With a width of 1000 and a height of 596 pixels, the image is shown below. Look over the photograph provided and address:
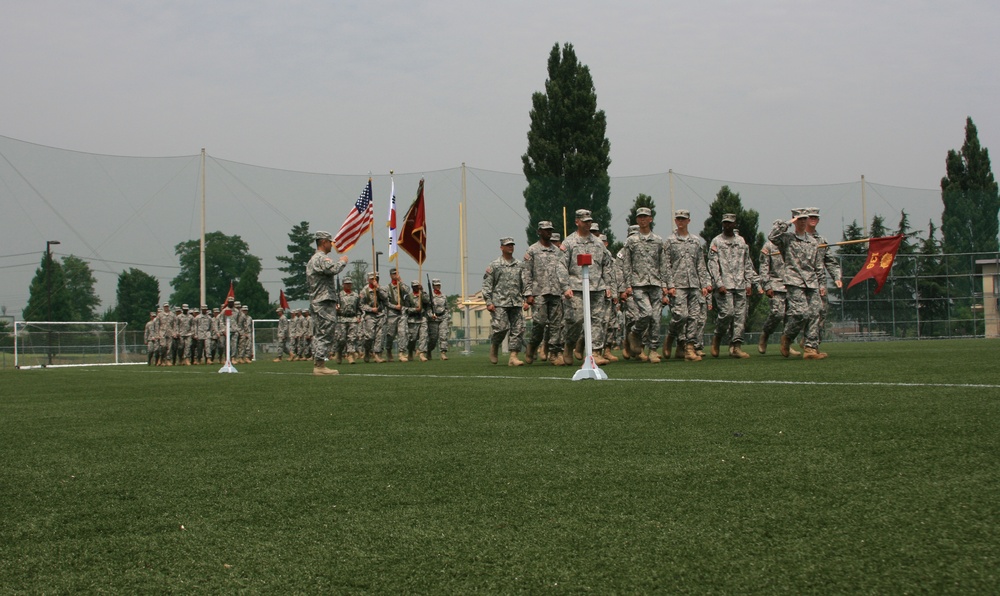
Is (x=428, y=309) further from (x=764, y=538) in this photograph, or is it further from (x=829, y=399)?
(x=764, y=538)

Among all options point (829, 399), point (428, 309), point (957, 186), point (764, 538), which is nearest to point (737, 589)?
point (764, 538)

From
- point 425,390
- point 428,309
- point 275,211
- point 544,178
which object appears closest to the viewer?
point 425,390

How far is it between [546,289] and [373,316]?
Answer: 10473 millimetres

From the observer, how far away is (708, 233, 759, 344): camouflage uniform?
41.8 ft

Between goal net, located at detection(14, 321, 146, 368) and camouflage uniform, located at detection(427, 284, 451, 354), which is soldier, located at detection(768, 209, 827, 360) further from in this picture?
goal net, located at detection(14, 321, 146, 368)

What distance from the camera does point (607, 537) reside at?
97.7 inches

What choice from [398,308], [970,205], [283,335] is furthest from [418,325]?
[970,205]

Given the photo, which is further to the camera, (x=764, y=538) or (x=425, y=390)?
(x=425, y=390)

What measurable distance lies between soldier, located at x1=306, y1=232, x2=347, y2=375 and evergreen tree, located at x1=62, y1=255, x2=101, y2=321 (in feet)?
87.1

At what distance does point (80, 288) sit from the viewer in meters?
36.4

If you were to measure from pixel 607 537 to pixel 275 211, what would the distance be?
39.1 meters

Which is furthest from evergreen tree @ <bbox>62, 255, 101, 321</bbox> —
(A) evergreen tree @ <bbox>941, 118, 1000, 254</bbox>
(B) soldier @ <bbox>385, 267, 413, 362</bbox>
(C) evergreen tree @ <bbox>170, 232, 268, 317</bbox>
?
(A) evergreen tree @ <bbox>941, 118, 1000, 254</bbox>

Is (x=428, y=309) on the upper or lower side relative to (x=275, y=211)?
lower

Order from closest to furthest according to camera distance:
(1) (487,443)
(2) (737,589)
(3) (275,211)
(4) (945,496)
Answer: (2) (737,589) < (4) (945,496) < (1) (487,443) < (3) (275,211)
